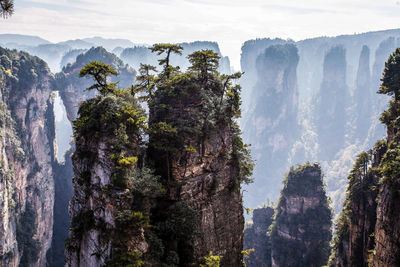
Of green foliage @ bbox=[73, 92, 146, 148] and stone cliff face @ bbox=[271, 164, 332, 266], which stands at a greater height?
green foliage @ bbox=[73, 92, 146, 148]

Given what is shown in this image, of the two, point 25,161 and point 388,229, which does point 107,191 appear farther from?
point 25,161

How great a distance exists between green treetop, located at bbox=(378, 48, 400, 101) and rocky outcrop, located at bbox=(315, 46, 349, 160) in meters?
140

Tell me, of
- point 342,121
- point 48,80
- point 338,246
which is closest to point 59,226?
point 48,80

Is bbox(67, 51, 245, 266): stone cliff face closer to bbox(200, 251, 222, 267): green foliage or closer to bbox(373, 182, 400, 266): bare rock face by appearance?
bbox(200, 251, 222, 267): green foliage

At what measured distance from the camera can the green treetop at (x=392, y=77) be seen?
28719mm

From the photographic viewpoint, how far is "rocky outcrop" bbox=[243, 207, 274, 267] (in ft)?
188

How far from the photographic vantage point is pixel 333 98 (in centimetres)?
16862

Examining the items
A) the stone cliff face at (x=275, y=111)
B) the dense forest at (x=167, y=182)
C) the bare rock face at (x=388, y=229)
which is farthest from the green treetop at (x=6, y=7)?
the stone cliff face at (x=275, y=111)

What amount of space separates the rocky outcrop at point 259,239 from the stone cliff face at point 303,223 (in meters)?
6.55

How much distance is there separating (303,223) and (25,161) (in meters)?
48.6

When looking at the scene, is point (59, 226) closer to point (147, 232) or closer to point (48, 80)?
point (48, 80)

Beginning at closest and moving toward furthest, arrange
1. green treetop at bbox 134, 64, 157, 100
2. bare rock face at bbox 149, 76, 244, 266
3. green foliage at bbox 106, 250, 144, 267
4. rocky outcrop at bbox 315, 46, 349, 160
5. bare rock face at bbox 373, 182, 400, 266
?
green foliage at bbox 106, 250, 144, 267, bare rock face at bbox 373, 182, 400, 266, bare rock face at bbox 149, 76, 244, 266, green treetop at bbox 134, 64, 157, 100, rocky outcrop at bbox 315, 46, 349, 160

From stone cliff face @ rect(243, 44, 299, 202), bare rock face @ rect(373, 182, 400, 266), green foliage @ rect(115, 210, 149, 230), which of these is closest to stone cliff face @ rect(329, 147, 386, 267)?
bare rock face @ rect(373, 182, 400, 266)

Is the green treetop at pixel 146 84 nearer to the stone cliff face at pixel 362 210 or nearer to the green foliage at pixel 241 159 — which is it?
the green foliage at pixel 241 159
